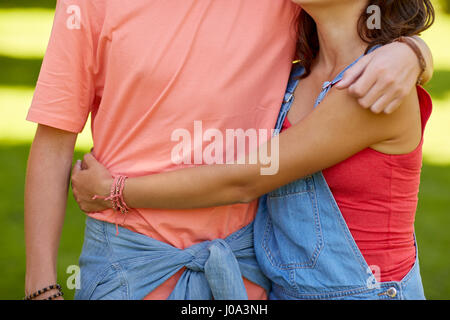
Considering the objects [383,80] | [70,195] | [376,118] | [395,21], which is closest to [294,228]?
[376,118]

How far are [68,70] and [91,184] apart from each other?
383 mm

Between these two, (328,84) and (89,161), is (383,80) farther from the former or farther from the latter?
(89,161)

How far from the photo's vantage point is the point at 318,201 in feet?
5.92

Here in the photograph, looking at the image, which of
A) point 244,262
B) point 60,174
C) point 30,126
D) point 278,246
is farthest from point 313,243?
point 30,126

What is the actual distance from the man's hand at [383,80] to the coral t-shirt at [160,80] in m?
0.34

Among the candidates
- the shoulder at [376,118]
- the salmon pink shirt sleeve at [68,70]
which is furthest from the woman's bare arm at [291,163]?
the salmon pink shirt sleeve at [68,70]

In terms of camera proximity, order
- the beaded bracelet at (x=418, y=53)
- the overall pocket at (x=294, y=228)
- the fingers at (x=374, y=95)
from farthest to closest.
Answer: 1. the overall pocket at (x=294, y=228)
2. the beaded bracelet at (x=418, y=53)
3. the fingers at (x=374, y=95)

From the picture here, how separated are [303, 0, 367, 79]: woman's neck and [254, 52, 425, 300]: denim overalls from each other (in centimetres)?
15

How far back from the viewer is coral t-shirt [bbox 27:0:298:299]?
1.74 meters

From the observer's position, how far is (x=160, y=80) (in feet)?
5.75

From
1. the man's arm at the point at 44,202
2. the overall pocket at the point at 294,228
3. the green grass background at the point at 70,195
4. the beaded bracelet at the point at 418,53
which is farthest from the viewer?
the green grass background at the point at 70,195

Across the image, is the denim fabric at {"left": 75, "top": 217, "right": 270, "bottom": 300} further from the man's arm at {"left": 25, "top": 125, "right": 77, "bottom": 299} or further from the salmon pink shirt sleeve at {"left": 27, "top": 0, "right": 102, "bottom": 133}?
the salmon pink shirt sleeve at {"left": 27, "top": 0, "right": 102, "bottom": 133}

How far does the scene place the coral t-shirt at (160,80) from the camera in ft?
5.70

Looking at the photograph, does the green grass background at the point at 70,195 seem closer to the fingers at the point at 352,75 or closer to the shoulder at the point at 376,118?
the shoulder at the point at 376,118
